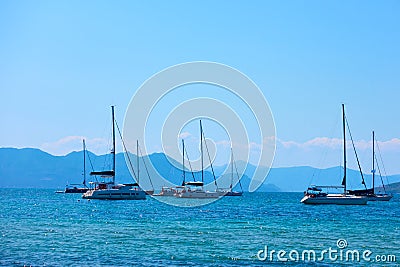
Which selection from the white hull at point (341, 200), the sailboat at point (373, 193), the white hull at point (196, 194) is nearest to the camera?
the white hull at point (341, 200)

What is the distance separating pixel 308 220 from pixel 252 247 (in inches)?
903

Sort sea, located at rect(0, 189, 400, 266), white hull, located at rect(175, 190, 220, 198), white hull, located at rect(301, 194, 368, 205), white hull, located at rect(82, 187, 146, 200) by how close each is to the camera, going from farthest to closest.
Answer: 1. white hull, located at rect(175, 190, 220, 198)
2. white hull, located at rect(82, 187, 146, 200)
3. white hull, located at rect(301, 194, 368, 205)
4. sea, located at rect(0, 189, 400, 266)

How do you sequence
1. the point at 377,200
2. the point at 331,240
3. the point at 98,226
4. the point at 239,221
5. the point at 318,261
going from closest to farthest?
the point at 318,261
the point at 331,240
the point at 98,226
the point at 239,221
the point at 377,200

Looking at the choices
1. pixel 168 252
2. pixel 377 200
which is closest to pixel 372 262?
pixel 168 252

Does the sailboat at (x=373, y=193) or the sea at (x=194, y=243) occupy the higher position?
the sailboat at (x=373, y=193)

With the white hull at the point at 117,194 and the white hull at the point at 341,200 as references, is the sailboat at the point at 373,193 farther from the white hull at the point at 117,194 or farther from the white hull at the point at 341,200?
the white hull at the point at 117,194

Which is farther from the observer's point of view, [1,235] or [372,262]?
Result: [1,235]

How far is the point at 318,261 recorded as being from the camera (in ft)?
97.3

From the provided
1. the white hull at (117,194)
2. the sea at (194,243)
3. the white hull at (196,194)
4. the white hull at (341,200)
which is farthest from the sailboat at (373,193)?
the sea at (194,243)

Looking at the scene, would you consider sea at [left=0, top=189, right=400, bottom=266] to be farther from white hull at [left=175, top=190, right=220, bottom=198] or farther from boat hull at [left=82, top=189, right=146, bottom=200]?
white hull at [left=175, top=190, right=220, bottom=198]

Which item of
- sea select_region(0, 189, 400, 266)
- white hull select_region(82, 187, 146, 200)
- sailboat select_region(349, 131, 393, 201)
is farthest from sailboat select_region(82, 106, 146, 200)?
sea select_region(0, 189, 400, 266)

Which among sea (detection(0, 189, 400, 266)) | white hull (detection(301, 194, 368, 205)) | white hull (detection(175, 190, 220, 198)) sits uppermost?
white hull (detection(175, 190, 220, 198))

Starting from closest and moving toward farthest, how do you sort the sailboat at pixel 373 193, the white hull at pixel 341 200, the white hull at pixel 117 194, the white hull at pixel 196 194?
the white hull at pixel 341 200
the sailboat at pixel 373 193
the white hull at pixel 117 194
the white hull at pixel 196 194

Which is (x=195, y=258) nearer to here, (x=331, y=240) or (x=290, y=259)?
(x=290, y=259)
